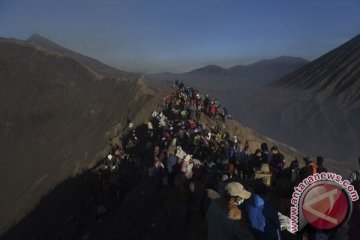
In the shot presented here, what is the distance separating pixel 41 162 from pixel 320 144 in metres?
33.3

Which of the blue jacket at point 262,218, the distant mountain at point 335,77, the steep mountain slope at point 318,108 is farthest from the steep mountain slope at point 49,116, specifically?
the distant mountain at point 335,77

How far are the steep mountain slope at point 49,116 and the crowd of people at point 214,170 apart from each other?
22.9 feet

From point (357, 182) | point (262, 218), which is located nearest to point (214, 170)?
point (357, 182)

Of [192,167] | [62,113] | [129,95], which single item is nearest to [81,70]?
[62,113]

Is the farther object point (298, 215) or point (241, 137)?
point (241, 137)

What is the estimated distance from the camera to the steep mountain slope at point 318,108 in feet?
205

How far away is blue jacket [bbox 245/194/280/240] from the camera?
279 inches

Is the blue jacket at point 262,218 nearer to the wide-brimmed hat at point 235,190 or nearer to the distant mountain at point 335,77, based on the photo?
the wide-brimmed hat at point 235,190

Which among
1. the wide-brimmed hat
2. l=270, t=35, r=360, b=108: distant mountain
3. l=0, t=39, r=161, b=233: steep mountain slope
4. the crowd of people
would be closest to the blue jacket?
the crowd of people

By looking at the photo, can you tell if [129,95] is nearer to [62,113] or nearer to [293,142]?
[62,113]

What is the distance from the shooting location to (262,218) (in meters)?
7.11

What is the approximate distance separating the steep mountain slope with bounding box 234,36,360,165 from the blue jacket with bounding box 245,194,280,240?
50.2m

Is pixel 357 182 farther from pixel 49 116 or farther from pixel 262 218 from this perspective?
pixel 49 116

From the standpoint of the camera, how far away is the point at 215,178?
13641 millimetres
